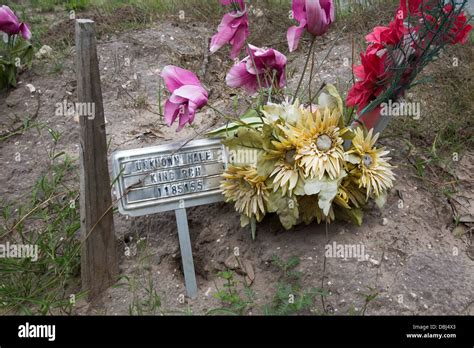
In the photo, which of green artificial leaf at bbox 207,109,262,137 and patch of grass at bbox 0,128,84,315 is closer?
patch of grass at bbox 0,128,84,315

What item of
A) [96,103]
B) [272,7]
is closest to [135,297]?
[96,103]

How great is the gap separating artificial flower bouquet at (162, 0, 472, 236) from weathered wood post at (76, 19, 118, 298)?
222 mm

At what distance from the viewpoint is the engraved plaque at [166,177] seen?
181 cm

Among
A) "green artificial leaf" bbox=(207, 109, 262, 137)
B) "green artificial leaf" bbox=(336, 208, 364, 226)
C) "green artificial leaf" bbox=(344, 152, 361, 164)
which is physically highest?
"green artificial leaf" bbox=(207, 109, 262, 137)

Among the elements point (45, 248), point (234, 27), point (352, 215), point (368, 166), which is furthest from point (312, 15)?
point (45, 248)

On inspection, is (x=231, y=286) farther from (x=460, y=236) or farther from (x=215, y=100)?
(x=215, y=100)

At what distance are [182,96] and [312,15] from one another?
0.45m

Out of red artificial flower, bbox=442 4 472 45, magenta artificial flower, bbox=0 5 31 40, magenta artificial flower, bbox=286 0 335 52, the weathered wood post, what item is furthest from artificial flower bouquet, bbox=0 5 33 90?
red artificial flower, bbox=442 4 472 45

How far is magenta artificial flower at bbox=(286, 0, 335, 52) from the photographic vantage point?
1643 mm

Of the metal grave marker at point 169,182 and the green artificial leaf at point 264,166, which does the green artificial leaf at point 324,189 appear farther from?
the metal grave marker at point 169,182

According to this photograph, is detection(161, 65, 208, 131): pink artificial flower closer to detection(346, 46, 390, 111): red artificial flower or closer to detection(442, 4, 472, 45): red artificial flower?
detection(346, 46, 390, 111): red artificial flower
